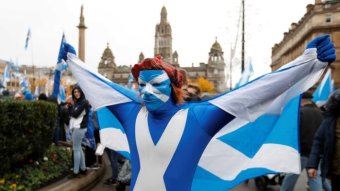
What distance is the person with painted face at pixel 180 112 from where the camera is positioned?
217cm

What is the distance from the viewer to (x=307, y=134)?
5316mm

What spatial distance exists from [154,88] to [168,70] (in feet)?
0.59

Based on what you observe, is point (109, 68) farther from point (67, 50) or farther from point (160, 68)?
point (160, 68)

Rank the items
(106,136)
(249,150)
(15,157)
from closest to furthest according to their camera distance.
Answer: (249,150)
(106,136)
(15,157)

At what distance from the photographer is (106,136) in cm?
311

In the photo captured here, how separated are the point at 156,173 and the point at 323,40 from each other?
1.30 m

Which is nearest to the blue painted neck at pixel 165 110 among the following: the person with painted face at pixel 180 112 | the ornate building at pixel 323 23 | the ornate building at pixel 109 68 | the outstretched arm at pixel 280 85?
the person with painted face at pixel 180 112

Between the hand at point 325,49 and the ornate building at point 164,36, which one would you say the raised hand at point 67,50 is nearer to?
the hand at point 325,49

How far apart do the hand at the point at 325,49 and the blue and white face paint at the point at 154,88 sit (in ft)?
3.14

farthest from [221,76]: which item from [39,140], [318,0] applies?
[39,140]

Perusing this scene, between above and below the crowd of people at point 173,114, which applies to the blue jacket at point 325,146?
below

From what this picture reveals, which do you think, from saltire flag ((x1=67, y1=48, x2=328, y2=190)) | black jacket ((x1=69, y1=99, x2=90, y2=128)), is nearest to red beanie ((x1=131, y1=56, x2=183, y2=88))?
saltire flag ((x1=67, y1=48, x2=328, y2=190))

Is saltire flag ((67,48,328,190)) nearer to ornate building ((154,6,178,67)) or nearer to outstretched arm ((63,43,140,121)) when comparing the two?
outstretched arm ((63,43,140,121))

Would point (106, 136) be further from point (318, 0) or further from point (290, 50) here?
point (290, 50)
